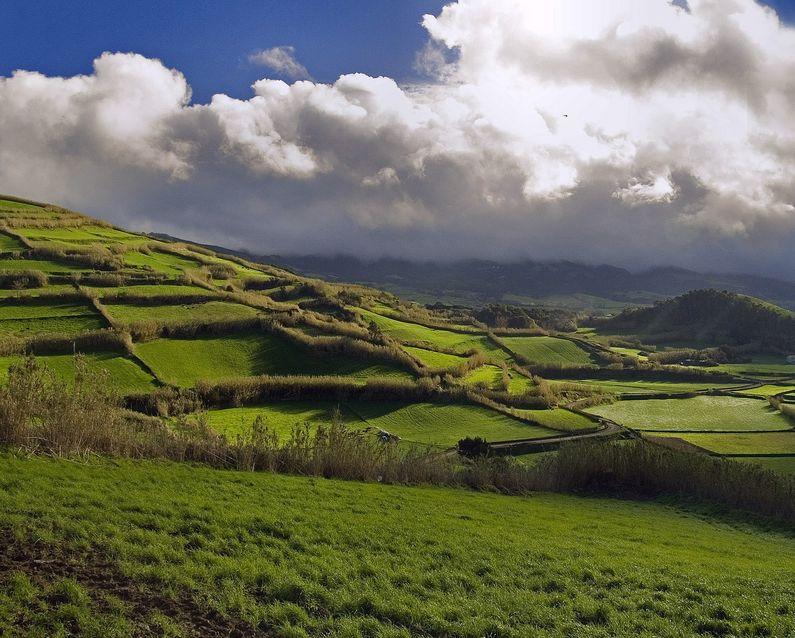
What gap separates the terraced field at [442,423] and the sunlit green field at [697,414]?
16442 mm

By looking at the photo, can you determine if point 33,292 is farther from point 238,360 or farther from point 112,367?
point 238,360

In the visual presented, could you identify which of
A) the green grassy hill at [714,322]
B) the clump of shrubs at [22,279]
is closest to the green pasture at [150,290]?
the clump of shrubs at [22,279]

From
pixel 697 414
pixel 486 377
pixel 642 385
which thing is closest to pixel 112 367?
pixel 486 377

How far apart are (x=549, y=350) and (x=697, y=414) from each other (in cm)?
3486

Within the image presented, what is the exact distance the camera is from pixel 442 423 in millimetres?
53312

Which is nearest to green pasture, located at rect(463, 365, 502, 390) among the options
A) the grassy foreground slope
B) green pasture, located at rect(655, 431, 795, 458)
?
green pasture, located at rect(655, 431, 795, 458)

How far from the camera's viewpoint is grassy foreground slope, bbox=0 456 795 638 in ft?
40.2

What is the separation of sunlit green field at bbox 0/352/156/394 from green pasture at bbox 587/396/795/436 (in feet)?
156

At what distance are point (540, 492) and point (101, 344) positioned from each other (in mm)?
37809

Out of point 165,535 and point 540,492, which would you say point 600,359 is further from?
point 165,535

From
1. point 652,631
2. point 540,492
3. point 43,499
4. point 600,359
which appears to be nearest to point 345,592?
point 652,631

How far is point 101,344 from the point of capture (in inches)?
1989

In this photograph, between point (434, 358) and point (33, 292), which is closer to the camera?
point (33, 292)

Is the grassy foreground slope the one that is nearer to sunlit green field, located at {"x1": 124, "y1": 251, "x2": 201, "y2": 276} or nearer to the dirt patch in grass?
the dirt patch in grass
